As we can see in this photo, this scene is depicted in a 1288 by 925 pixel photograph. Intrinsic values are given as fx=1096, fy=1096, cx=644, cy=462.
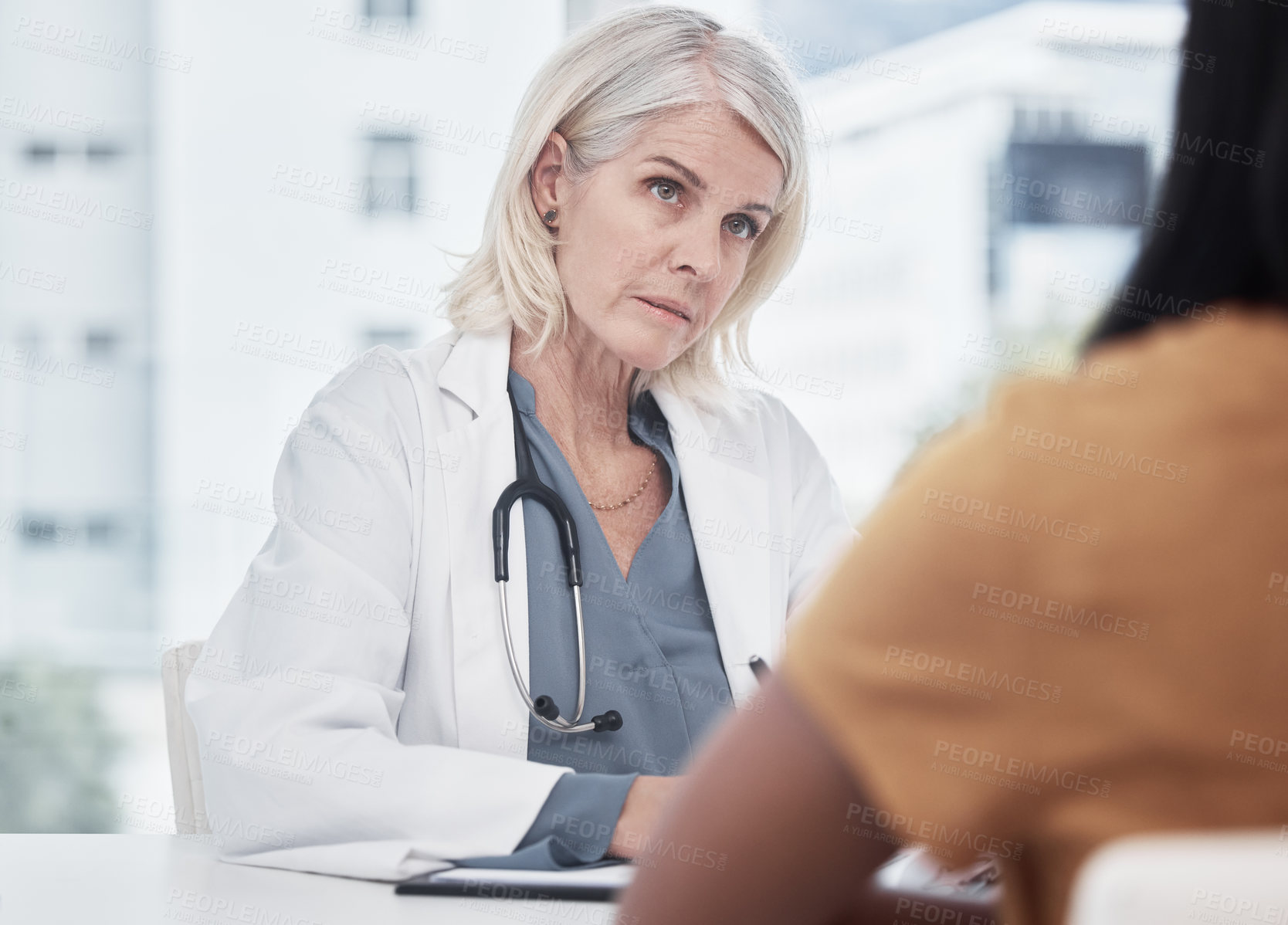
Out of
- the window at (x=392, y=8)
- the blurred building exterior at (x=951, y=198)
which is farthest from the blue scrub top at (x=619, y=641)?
the blurred building exterior at (x=951, y=198)

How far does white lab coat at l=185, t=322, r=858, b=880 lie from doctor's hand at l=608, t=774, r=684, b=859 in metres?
0.07

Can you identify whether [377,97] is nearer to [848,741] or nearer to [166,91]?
[166,91]

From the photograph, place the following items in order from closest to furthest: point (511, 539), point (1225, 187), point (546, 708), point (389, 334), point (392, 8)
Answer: point (1225, 187), point (546, 708), point (511, 539), point (389, 334), point (392, 8)

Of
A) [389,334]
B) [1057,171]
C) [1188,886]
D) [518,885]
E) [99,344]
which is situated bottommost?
[1188,886]

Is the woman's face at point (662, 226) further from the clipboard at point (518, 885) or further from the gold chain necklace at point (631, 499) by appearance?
the clipboard at point (518, 885)

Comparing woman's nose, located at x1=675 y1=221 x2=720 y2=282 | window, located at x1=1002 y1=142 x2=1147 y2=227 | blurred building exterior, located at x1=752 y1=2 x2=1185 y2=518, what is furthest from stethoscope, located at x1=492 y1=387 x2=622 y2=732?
blurred building exterior, located at x1=752 y1=2 x2=1185 y2=518

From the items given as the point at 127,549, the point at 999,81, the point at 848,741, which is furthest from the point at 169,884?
A: the point at 999,81

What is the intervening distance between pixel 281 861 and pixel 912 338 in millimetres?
9239

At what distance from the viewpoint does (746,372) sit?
67.8 inches

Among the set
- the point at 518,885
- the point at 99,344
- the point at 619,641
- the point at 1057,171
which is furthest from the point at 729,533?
the point at 1057,171

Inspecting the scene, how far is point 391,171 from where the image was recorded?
5.27 metres

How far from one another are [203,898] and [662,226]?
910mm

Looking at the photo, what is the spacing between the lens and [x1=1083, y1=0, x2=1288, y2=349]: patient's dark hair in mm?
422

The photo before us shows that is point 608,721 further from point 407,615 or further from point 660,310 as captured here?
point 660,310
